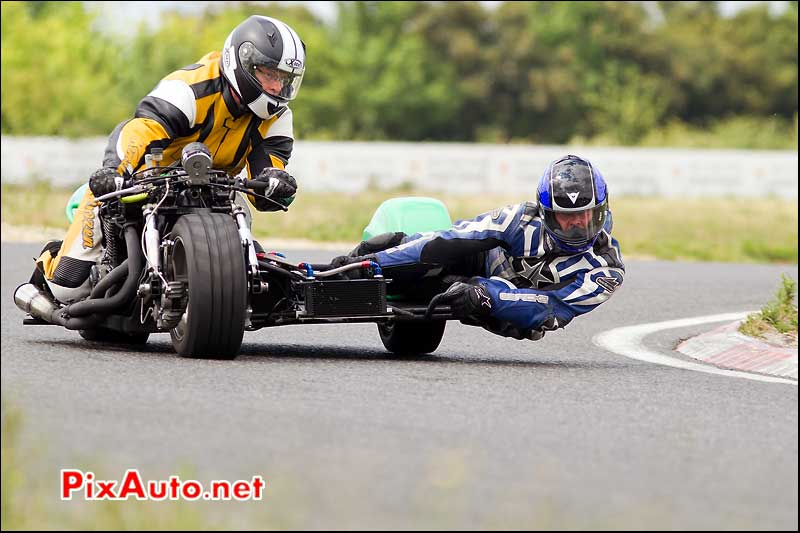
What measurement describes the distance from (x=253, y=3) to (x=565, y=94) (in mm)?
15755

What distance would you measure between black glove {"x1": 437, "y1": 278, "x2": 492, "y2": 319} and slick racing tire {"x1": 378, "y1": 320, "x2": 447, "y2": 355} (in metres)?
0.74

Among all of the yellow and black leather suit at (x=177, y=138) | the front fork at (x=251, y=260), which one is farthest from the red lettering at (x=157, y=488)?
the yellow and black leather suit at (x=177, y=138)

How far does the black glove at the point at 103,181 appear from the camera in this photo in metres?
9.25

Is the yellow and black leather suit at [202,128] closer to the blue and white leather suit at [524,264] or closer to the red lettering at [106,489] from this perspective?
the blue and white leather suit at [524,264]

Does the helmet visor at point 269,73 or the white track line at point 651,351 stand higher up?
the helmet visor at point 269,73

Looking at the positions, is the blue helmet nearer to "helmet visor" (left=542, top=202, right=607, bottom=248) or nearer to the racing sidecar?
"helmet visor" (left=542, top=202, right=607, bottom=248)

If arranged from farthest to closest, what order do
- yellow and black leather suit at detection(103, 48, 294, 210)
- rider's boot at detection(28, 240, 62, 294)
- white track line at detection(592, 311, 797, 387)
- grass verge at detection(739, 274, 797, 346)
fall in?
grass verge at detection(739, 274, 797, 346) → rider's boot at detection(28, 240, 62, 294) → white track line at detection(592, 311, 797, 387) → yellow and black leather suit at detection(103, 48, 294, 210)

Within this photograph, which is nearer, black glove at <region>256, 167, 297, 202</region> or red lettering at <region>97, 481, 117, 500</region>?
red lettering at <region>97, 481, 117, 500</region>

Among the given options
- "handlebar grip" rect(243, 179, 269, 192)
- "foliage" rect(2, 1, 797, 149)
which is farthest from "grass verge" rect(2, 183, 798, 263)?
"foliage" rect(2, 1, 797, 149)

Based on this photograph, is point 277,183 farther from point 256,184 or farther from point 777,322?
point 777,322

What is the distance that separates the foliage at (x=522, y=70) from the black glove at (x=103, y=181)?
2072 inches

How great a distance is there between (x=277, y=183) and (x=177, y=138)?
81cm

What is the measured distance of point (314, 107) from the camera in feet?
212

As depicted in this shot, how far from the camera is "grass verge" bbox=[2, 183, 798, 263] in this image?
83.9 feet
